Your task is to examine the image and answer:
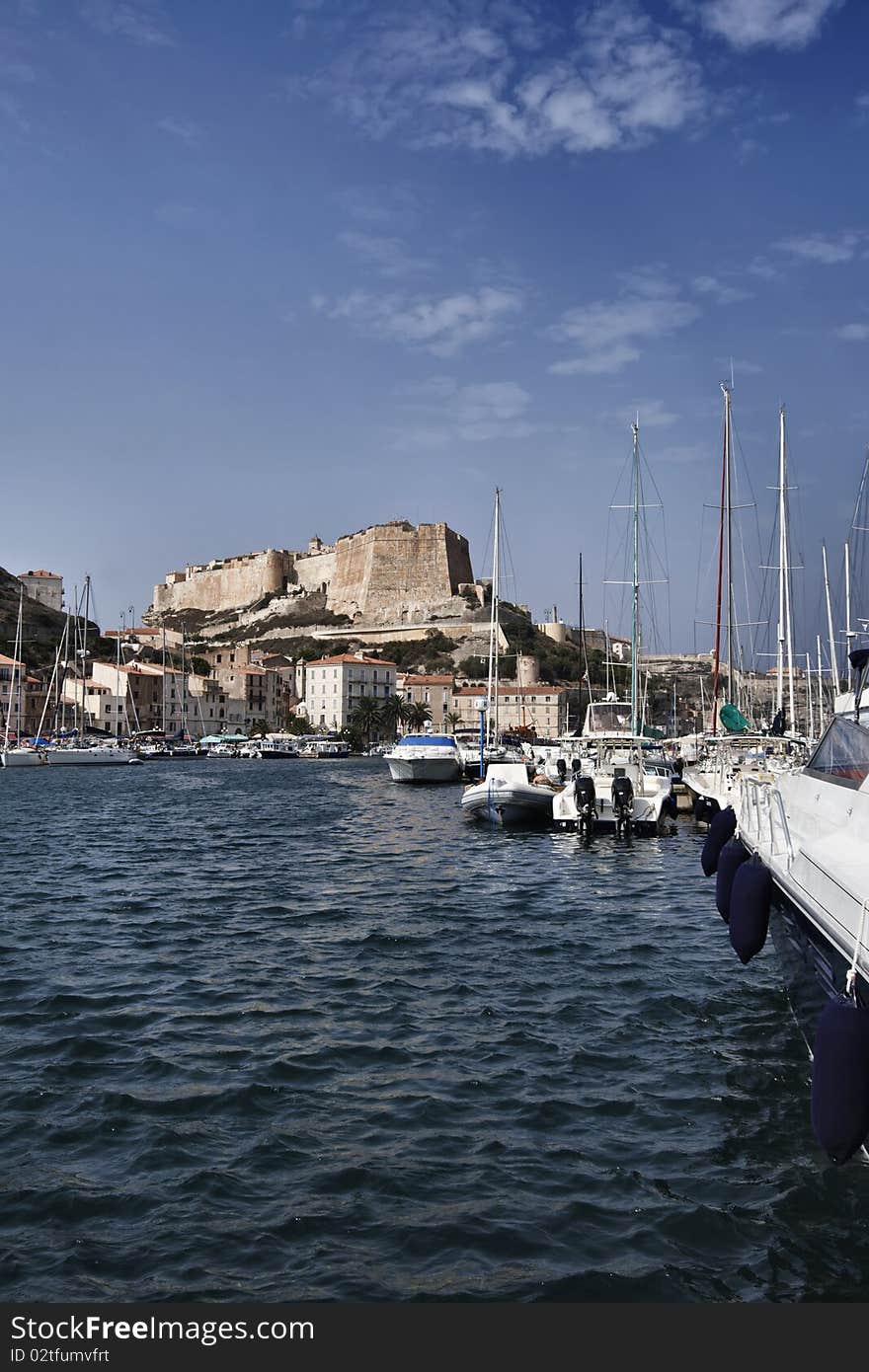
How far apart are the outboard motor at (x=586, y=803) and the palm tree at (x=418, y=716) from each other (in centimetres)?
7696

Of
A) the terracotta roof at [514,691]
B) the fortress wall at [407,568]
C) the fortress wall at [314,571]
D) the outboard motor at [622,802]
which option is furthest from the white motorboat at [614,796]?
the fortress wall at [314,571]

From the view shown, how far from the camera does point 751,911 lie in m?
7.93

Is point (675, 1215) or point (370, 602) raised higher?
point (370, 602)

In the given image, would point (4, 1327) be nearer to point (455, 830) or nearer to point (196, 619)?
point (455, 830)

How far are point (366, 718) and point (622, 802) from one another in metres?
75.9

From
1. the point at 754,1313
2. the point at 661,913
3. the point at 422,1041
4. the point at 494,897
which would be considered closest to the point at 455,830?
the point at 494,897

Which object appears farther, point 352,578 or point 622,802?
point 352,578

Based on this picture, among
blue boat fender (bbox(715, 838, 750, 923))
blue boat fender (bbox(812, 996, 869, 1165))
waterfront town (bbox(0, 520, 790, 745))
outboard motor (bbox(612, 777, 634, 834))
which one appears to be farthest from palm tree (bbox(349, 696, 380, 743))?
blue boat fender (bbox(812, 996, 869, 1165))

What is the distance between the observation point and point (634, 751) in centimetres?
2655

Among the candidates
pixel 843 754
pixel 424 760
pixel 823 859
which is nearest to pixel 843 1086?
pixel 823 859

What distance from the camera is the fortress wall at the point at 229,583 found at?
153m

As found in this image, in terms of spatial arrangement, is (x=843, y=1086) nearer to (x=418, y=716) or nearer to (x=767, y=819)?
(x=767, y=819)

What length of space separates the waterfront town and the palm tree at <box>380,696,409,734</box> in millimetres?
212

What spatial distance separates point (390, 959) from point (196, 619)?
492 ft
